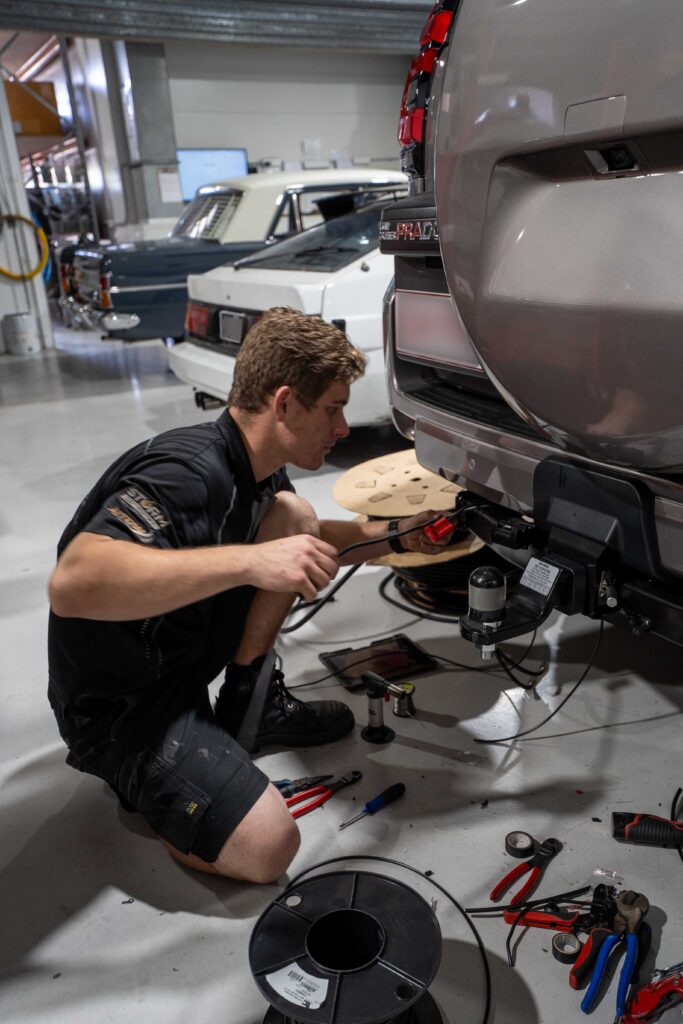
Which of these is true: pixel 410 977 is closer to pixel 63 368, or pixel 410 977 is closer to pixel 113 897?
pixel 113 897

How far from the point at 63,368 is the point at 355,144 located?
281 inches

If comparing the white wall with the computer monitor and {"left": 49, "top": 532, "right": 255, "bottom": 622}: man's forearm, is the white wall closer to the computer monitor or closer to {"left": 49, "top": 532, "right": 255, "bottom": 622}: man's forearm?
the computer monitor

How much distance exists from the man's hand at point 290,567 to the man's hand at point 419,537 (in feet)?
1.75

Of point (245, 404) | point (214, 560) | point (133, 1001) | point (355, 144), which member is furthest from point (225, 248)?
point (355, 144)

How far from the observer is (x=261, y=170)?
474 inches

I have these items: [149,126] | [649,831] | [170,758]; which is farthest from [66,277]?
[649,831]

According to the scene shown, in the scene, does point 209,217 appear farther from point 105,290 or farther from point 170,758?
point 170,758

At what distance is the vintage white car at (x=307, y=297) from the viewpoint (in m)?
3.92

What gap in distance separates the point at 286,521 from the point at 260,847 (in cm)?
82

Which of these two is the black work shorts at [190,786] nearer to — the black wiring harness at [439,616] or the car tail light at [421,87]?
the black wiring harness at [439,616]

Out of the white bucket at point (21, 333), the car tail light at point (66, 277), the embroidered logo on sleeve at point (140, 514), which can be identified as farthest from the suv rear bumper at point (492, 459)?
the white bucket at point (21, 333)

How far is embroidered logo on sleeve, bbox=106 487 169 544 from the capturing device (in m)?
1.54

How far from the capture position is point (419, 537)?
2.05m

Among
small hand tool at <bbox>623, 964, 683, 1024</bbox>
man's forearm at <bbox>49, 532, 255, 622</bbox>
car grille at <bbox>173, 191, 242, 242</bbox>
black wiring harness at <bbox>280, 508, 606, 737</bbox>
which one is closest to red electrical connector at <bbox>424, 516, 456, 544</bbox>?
black wiring harness at <bbox>280, 508, 606, 737</bbox>
